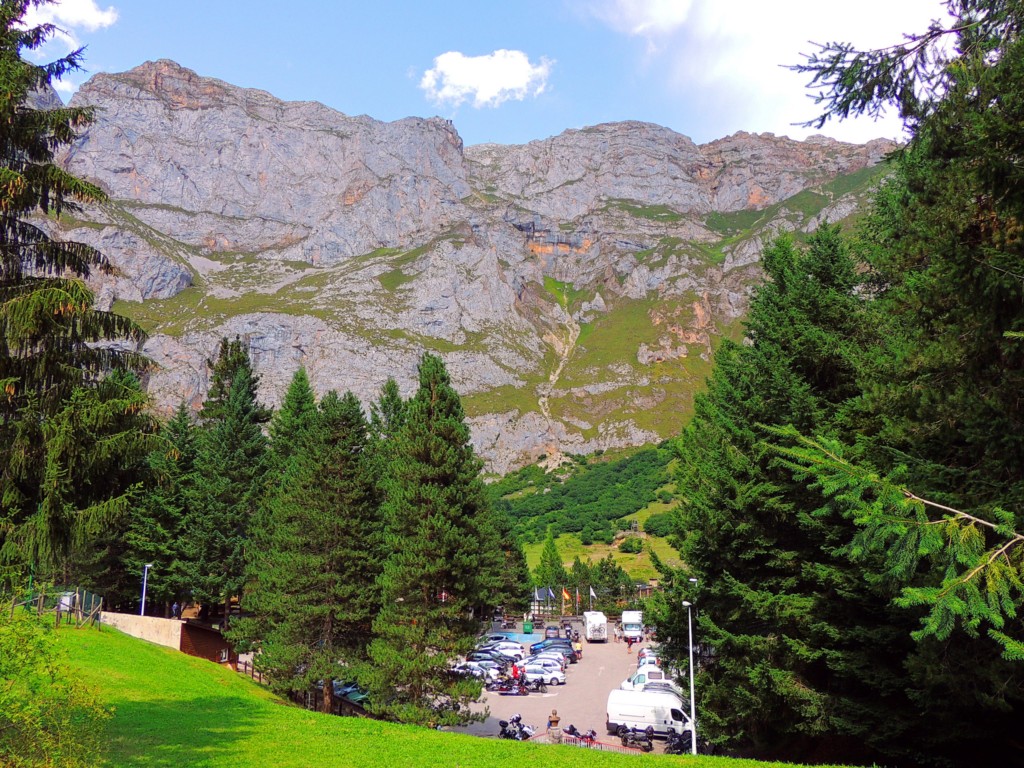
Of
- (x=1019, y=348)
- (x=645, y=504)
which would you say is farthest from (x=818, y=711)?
(x=645, y=504)

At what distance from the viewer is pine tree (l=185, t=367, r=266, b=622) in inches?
1570

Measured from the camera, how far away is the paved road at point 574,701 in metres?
29.5

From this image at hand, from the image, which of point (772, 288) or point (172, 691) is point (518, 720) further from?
point (772, 288)

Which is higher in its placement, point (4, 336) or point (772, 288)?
point (772, 288)

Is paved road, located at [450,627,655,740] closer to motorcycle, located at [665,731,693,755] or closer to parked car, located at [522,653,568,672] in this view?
parked car, located at [522,653,568,672]

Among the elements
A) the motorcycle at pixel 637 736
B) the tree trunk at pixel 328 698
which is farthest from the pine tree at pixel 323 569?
the motorcycle at pixel 637 736

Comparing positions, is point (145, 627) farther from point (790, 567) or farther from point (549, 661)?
point (790, 567)

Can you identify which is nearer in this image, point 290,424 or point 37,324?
point 37,324

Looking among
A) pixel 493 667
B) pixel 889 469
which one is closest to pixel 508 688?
pixel 493 667

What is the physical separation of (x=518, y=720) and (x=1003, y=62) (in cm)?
2553

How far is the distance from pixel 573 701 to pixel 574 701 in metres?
0.05

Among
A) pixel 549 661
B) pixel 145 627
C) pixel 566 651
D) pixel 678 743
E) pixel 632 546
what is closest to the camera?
pixel 678 743

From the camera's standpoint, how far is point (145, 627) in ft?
105

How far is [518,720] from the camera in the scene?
1048 inches
